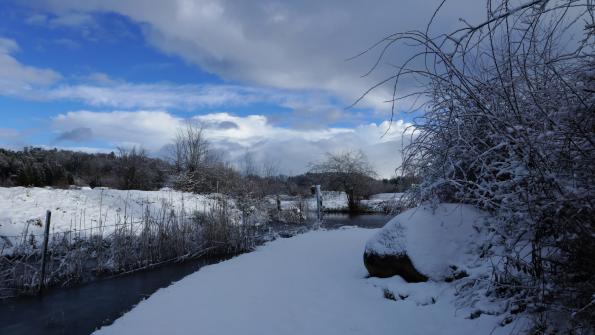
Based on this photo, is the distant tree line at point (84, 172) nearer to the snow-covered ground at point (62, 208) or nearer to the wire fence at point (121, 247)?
the snow-covered ground at point (62, 208)

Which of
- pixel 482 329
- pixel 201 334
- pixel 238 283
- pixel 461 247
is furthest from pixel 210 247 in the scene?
pixel 482 329

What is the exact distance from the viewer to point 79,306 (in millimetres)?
6914

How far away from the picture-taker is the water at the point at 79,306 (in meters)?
5.95

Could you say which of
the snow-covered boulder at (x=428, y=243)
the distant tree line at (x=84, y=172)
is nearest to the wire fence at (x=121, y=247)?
the snow-covered boulder at (x=428, y=243)

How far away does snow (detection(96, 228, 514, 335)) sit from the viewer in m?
4.49

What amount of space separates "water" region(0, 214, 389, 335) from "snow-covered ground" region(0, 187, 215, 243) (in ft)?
8.79

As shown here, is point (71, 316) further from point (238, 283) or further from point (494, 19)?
point (494, 19)

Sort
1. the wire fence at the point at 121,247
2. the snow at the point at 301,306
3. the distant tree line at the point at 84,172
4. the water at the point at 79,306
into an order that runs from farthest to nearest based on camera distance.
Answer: the distant tree line at the point at 84,172, the wire fence at the point at 121,247, the water at the point at 79,306, the snow at the point at 301,306

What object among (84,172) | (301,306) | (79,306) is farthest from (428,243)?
(84,172)

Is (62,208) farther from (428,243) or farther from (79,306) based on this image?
(428,243)

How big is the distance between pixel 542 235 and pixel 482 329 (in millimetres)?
1739

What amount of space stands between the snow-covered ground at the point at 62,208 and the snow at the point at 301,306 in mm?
4765

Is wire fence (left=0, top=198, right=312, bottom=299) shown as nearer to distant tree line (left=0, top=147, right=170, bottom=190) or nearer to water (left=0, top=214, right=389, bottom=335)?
water (left=0, top=214, right=389, bottom=335)

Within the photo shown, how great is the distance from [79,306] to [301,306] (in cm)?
400
